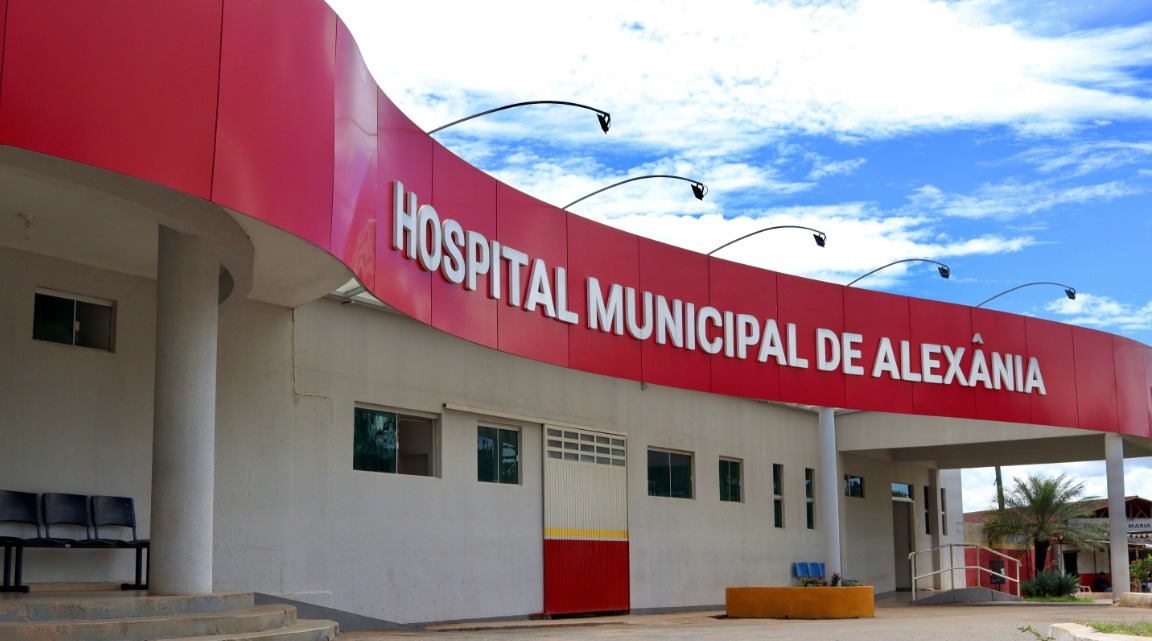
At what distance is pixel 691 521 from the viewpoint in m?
24.2

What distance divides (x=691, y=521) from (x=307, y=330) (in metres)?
10.9

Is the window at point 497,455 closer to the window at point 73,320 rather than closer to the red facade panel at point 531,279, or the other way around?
the red facade panel at point 531,279

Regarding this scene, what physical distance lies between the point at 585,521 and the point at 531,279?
6403mm

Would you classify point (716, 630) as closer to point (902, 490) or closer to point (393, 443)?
point (393, 443)

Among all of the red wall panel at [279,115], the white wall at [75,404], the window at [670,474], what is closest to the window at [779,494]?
the window at [670,474]

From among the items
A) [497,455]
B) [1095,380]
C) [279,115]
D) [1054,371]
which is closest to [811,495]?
[1054,371]

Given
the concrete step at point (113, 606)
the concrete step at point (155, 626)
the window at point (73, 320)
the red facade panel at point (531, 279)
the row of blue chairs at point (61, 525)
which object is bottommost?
the concrete step at point (155, 626)

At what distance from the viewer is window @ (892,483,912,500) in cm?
3472

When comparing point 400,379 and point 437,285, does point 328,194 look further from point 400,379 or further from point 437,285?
point 400,379

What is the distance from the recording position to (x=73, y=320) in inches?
530

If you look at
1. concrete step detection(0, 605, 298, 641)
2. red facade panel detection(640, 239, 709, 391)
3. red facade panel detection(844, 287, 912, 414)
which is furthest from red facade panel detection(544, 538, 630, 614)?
concrete step detection(0, 605, 298, 641)

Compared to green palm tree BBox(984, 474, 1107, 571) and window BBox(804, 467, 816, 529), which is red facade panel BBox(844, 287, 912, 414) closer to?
window BBox(804, 467, 816, 529)

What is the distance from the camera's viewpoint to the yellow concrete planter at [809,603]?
20156mm

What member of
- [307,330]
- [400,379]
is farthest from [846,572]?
[307,330]
